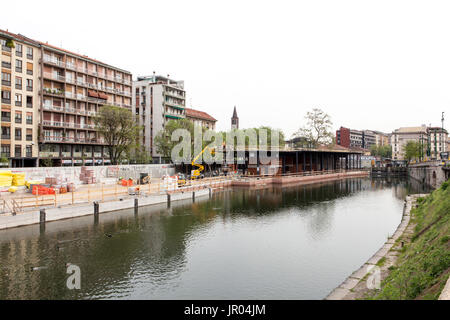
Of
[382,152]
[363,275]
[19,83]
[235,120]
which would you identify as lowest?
[363,275]

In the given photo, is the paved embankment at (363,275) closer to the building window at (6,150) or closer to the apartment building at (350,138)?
the building window at (6,150)

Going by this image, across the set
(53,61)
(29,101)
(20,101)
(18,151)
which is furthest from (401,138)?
(18,151)

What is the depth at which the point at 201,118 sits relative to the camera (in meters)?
112

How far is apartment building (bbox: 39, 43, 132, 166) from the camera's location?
57.8 m

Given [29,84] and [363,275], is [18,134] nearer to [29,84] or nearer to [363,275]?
[29,84]

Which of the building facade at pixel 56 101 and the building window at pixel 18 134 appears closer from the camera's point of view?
the building window at pixel 18 134

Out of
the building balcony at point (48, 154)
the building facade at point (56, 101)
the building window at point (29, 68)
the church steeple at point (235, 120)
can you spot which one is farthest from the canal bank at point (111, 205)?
the church steeple at point (235, 120)

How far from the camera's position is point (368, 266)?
14.3 m

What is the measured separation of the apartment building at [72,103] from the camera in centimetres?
5778

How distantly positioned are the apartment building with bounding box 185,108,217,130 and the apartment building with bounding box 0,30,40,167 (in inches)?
2102

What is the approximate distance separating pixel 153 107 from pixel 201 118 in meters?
27.2

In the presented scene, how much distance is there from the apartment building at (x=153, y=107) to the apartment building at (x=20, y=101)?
30.4 meters

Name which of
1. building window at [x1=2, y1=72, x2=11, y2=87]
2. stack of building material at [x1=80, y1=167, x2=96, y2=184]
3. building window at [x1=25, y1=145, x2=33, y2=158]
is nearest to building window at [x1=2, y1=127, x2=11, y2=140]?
building window at [x1=25, y1=145, x2=33, y2=158]
